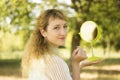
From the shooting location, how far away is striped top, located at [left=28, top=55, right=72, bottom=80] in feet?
7.41

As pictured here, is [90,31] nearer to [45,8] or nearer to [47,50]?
[47,50]

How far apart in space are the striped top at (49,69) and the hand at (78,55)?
0.85ft

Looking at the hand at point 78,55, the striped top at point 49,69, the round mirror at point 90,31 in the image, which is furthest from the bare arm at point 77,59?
the striped top at point 49,69

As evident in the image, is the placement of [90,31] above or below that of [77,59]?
above

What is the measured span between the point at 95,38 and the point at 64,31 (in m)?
0.38

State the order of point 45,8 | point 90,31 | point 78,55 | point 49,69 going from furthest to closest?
point 45,8 < point 90,31 < point 78,55 < point 49,69

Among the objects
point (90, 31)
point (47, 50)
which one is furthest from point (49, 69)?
point (90, 31)

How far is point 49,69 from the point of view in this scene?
226 centimetres

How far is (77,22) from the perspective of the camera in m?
11.7

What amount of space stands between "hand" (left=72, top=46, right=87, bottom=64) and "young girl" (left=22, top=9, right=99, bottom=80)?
8.6 inches

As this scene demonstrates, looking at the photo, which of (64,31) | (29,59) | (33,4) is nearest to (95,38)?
(64,31)

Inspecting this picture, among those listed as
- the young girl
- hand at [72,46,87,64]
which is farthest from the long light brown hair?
hand at [72,46,87,64]

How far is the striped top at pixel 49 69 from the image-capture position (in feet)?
7.41

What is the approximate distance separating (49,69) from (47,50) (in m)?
0.14
